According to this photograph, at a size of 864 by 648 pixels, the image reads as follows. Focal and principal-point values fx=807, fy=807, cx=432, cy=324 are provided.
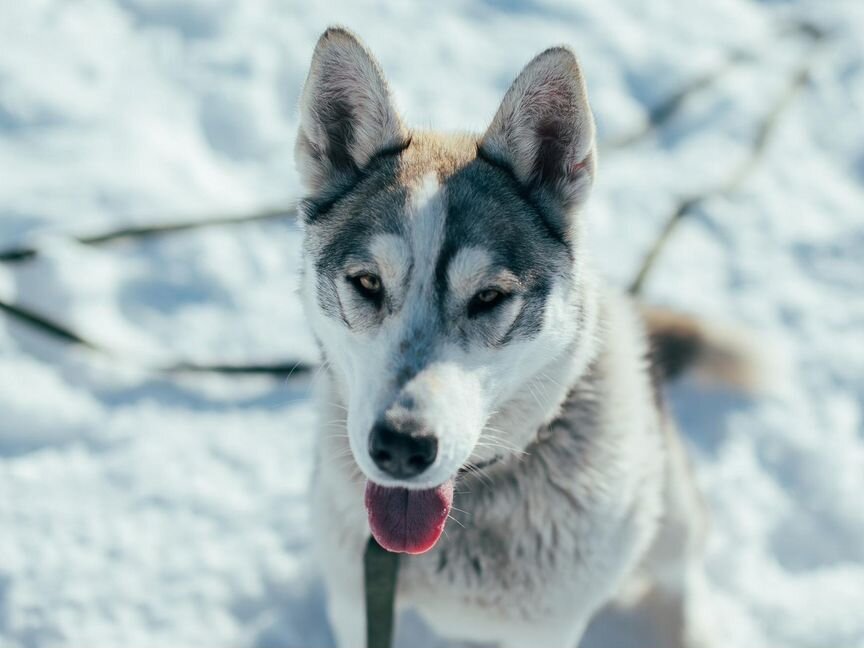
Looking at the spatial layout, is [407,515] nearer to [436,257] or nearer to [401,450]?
[401,450]

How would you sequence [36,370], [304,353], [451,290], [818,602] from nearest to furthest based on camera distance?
1. [451,290]
2. [818,602]
3. [36,370]
4. [304,353]

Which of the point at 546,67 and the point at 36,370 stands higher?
the point at 546,67

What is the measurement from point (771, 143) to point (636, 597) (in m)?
2.93

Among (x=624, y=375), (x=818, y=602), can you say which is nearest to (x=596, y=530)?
(x=624, y=375)

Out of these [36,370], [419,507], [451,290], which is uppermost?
[451,290]

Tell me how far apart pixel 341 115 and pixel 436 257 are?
1.72ft

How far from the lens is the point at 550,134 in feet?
6.44

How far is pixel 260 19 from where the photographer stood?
477cm

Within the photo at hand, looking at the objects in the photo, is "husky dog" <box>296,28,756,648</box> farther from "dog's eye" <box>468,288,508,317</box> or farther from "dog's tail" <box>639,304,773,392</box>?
"dog's tail" <box>639,304,773,392</box>

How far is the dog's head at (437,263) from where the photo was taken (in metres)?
1.67

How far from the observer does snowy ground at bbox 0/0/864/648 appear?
2.66 m

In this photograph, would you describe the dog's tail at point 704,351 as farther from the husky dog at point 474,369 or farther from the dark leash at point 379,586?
the dark leash at point 379,586

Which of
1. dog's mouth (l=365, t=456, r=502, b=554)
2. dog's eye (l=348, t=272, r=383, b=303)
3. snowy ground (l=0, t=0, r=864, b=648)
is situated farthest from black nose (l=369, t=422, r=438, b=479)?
snowy ground (l=0, t=0, r=864, b=648)

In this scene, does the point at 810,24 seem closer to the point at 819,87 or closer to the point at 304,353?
the point at 819,87
